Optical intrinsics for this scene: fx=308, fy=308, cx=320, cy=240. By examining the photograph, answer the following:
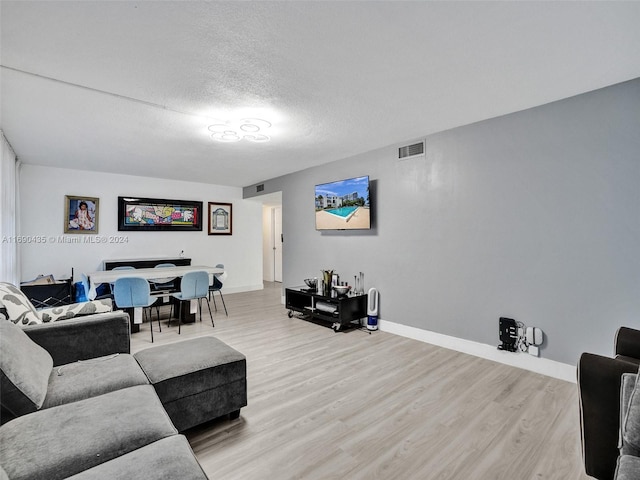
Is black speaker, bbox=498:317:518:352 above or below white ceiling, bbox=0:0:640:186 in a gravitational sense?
below

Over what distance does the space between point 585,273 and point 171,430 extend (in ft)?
11.0

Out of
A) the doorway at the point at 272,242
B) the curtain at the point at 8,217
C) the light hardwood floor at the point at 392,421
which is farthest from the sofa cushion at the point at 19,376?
the doorway at the point at 272,242

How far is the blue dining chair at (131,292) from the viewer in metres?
3.87

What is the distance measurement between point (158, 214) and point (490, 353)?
6.36m

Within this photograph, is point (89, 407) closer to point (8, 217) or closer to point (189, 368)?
point (189, 368)

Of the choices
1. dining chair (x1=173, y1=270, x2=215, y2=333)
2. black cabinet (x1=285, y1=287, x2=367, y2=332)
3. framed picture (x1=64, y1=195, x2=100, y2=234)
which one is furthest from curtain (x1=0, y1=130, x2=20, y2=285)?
black cabinet (x1=285, y1=287, x2=367, y2=332)

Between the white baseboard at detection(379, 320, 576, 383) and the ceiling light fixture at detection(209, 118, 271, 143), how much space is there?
2.99 meters

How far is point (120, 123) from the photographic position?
335 cm

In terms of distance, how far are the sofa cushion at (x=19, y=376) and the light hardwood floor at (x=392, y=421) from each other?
916 millimetres

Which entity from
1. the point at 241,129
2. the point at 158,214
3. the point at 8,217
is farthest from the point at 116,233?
the point at 241,129

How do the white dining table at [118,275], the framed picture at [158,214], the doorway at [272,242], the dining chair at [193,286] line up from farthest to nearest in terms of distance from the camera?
the doorway at [272,242]
the framed picture at [158,214]
the dining chair at [193,286]
the white dining table at [118,275]

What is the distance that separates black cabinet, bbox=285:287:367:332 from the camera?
4.27 meters

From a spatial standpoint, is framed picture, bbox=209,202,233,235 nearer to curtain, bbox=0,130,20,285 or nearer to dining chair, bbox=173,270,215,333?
dining chair, bbox=173,270,215,333

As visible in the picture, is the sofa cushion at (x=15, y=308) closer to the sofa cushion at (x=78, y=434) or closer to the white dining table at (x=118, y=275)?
the sofa cushion at (x=78, y=434)
